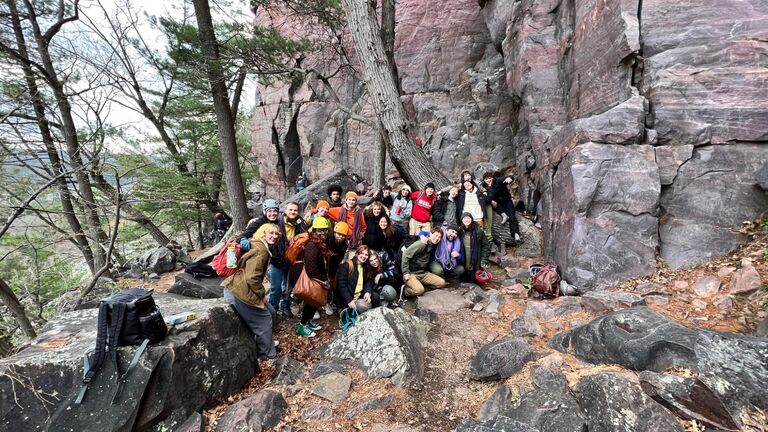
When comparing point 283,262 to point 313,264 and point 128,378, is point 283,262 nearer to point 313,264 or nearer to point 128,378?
point 313,264

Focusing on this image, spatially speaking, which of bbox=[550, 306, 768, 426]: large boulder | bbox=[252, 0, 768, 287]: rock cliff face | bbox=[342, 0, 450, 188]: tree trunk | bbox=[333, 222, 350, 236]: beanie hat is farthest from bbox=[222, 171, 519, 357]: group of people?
bbox=[550, 306, 768, 426]: large boulder

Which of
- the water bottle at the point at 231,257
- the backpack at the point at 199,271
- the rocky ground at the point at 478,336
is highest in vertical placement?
the water bottle at the point at 231,257

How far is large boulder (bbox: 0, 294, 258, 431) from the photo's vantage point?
2725 mm

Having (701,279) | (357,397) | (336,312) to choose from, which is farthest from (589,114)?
(357,397)

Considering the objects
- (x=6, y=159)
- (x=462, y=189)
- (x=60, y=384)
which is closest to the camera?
(x=60, y=384)

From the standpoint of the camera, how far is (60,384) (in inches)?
112

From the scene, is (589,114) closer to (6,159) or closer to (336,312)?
(336,312)

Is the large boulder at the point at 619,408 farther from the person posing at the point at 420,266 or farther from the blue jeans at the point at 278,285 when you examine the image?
the blue jeans at the point at 278,285

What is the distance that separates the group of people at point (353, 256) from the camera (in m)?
4.30

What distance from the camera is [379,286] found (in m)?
5.47

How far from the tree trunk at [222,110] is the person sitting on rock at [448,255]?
612cm

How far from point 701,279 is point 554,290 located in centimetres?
201

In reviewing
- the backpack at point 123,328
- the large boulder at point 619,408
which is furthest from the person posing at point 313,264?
the large boulder at point 619,408

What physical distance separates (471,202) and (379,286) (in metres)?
2.92
